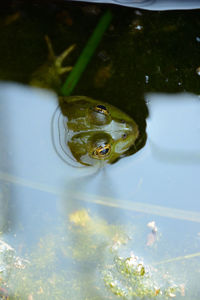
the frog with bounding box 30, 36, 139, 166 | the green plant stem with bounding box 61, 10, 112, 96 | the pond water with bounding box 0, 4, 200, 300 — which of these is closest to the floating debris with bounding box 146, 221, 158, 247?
the pond water with bounding box 0, 4, 200, 300

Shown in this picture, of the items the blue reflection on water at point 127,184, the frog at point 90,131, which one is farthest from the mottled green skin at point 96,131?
the blue reflection on water at point 127,184

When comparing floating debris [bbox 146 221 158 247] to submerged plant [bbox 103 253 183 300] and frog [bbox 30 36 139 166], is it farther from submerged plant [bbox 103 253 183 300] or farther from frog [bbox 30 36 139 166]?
frog [bbox 30 36 139 166]

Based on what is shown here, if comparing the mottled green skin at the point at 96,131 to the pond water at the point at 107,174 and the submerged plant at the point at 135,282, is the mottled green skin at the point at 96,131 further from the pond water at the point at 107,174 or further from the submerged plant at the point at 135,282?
the submerged plant at the point at 135,282

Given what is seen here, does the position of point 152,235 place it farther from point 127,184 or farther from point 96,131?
point 96,131

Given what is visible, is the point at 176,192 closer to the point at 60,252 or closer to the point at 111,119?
the point at 111,119

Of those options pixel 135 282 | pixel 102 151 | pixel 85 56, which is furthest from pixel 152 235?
pixel 85 56

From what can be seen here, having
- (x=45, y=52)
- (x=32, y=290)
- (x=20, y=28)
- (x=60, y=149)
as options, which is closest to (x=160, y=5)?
(x=45, y=52)
